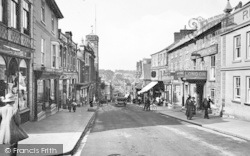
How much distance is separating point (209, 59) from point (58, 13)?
14.7 meters

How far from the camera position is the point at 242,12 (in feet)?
61.6

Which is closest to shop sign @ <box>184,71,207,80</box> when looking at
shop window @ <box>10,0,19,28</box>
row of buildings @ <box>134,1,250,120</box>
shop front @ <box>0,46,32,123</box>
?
row of buildings @ <box>134,1,250,120</box>

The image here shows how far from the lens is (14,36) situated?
14.1 m

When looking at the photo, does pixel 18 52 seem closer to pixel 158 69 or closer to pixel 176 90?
pixel 176 90

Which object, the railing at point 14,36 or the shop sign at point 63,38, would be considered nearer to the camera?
the railing at point 14,36

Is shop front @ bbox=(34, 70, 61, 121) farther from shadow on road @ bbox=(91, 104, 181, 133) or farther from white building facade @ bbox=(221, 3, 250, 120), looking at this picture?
white building facade @ bbox=(221, 3, 250, 120)

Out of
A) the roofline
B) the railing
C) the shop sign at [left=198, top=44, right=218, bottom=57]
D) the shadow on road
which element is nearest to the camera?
the railing

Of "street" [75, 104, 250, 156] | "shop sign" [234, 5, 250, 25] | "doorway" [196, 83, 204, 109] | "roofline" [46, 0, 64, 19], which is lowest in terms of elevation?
"street" [75, 104, 250, 156]

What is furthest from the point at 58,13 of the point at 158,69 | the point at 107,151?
the point at 158,69

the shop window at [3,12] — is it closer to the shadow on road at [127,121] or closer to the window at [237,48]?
the shadow on road at [127,121]

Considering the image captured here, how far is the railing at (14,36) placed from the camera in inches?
494

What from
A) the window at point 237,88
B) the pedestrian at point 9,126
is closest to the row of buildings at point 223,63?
the window at point 237,88

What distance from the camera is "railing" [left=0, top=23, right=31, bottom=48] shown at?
1255 cm

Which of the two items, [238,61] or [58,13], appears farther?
[58,13]
